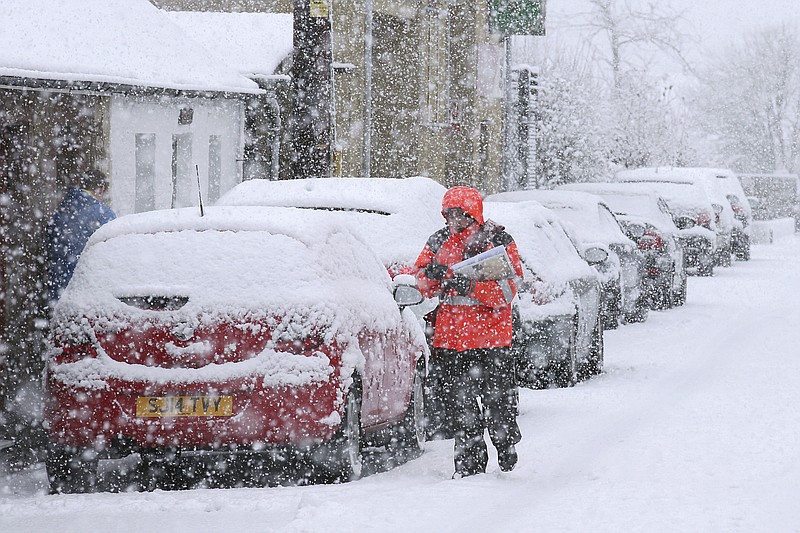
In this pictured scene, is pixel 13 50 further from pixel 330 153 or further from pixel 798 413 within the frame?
pixel 798 413

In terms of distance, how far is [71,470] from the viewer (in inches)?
322

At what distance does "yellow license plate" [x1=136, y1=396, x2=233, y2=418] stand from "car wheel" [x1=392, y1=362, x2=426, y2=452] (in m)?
2.01

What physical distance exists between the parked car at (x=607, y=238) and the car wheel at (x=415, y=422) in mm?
7419

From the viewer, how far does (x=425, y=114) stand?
31.9 metres

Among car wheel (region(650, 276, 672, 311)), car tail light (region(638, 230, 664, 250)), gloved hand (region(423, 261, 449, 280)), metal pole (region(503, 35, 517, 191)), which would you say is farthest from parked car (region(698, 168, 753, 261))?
gloved hand (region(423, 261, 449, 280))

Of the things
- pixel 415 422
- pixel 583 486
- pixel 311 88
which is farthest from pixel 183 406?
pixel 311 88

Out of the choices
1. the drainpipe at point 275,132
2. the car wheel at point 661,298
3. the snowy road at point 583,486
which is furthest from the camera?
the drainpipe at point 275,132

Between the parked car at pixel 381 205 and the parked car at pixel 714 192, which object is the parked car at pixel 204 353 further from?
the parked car at pixel 714 192

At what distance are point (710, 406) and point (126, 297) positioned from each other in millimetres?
5162

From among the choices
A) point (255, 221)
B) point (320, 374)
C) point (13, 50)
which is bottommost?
point (320, 374)

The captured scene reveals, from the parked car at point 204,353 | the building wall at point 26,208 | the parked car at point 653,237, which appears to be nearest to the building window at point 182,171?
the parked car at point 653,237

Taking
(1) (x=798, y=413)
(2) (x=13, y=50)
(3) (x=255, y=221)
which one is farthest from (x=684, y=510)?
(2) (x=13, y=50)

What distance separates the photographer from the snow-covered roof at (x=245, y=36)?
2481cm

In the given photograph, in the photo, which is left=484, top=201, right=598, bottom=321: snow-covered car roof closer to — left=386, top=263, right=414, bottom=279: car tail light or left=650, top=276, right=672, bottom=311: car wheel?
left=386, top=263, right=414, bottom=279: car tail light
